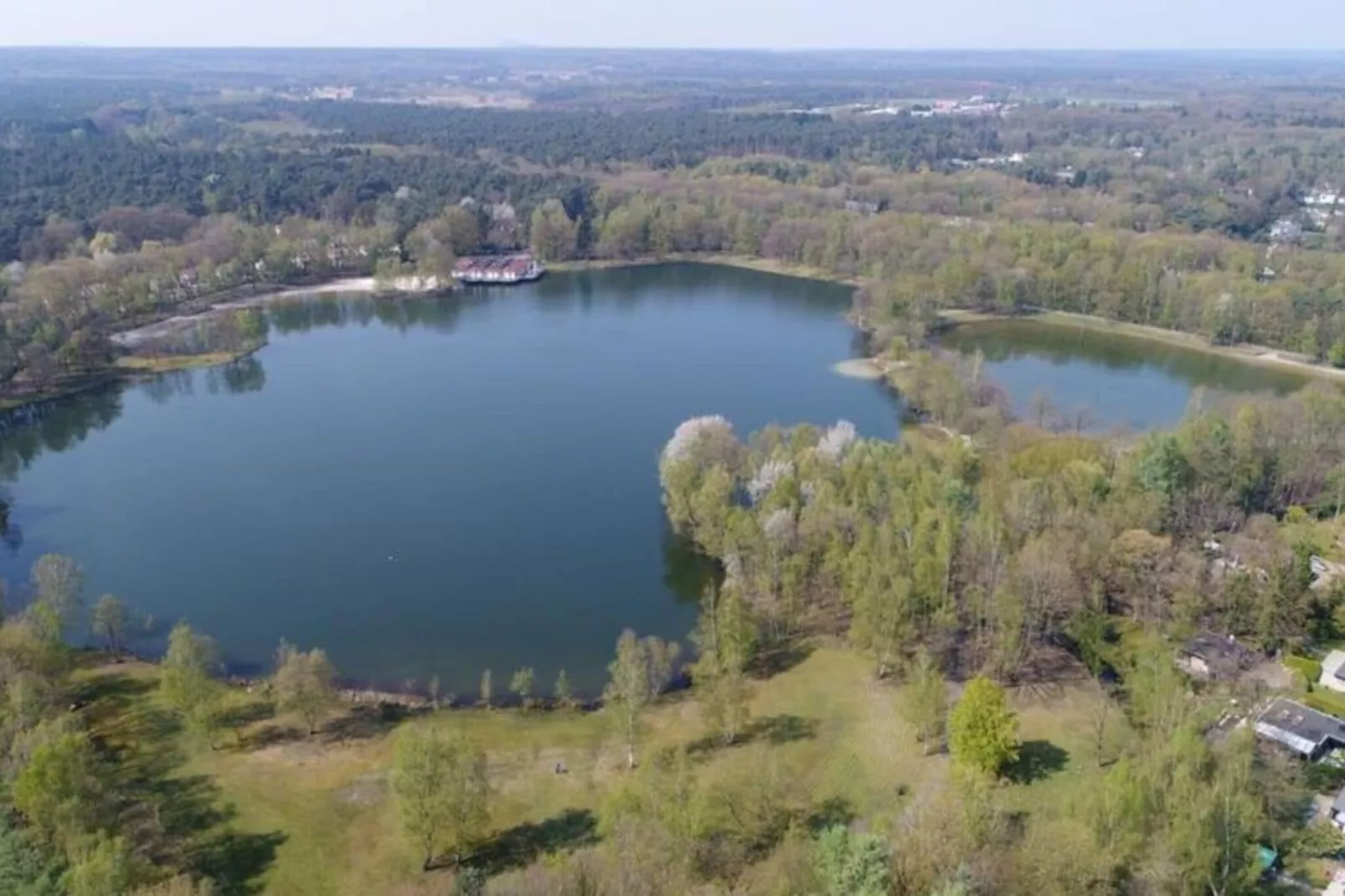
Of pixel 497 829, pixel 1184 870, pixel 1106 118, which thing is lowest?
pixel 497 829

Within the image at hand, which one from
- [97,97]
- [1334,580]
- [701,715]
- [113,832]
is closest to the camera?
[113,832]

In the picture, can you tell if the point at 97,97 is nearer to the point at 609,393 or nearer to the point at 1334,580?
the point at 609,393

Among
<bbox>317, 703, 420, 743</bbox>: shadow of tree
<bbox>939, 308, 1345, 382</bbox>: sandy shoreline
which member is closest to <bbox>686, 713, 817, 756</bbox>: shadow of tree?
<bbox>317, 703, 420, 743</bbox>: shadow of tree

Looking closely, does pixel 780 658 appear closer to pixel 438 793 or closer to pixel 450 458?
pixel 438 793

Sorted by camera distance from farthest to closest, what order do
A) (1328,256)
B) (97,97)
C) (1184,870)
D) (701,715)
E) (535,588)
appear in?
(97,97) → (1328,256) → (535,588) → (701,715) → (1184,870)

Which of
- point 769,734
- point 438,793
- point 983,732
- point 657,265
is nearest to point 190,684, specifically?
point 438,793

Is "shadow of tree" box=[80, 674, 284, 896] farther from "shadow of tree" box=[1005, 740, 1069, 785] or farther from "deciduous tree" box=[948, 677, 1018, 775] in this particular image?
"shadow of tree" box=[1005, 740, 1069, 785]

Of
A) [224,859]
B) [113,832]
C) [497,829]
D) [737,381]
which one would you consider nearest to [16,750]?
[113,832]

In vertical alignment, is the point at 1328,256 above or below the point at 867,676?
above
